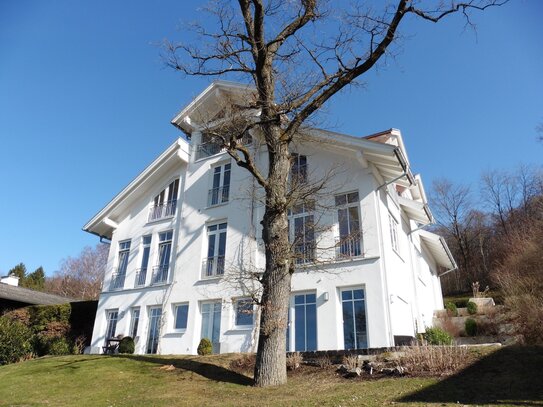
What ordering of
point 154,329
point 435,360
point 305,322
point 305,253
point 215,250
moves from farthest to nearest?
point 154,329 < point 215,250 < point 305,322 < point 305,253 < point 435,360

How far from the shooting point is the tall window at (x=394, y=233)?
16.9 meters

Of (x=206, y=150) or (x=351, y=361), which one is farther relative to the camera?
(x=206, y=150)

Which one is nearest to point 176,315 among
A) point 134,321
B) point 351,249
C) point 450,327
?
point 134,321

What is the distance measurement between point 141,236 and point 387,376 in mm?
16162

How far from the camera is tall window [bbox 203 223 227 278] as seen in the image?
18.2m

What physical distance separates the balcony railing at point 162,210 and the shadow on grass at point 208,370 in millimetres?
9288

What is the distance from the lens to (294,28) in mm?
10789

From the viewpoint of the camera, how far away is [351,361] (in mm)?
9500

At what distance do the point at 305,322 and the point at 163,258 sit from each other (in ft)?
28.6

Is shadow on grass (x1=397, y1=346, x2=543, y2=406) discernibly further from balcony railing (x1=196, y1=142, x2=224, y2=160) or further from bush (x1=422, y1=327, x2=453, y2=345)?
balcony railing (x1=196, y1=142, x2=224, y2=160)

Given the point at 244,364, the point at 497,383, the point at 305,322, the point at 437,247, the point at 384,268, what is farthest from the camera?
the point at 437,247

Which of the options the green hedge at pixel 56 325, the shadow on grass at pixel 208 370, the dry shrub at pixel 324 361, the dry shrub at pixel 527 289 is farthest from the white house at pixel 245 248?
the dry shrub at pixel 527 289

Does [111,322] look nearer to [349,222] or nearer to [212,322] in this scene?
[212,322]

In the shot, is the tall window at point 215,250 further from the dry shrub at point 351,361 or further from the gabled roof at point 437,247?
the gabled roof at point 437,247
